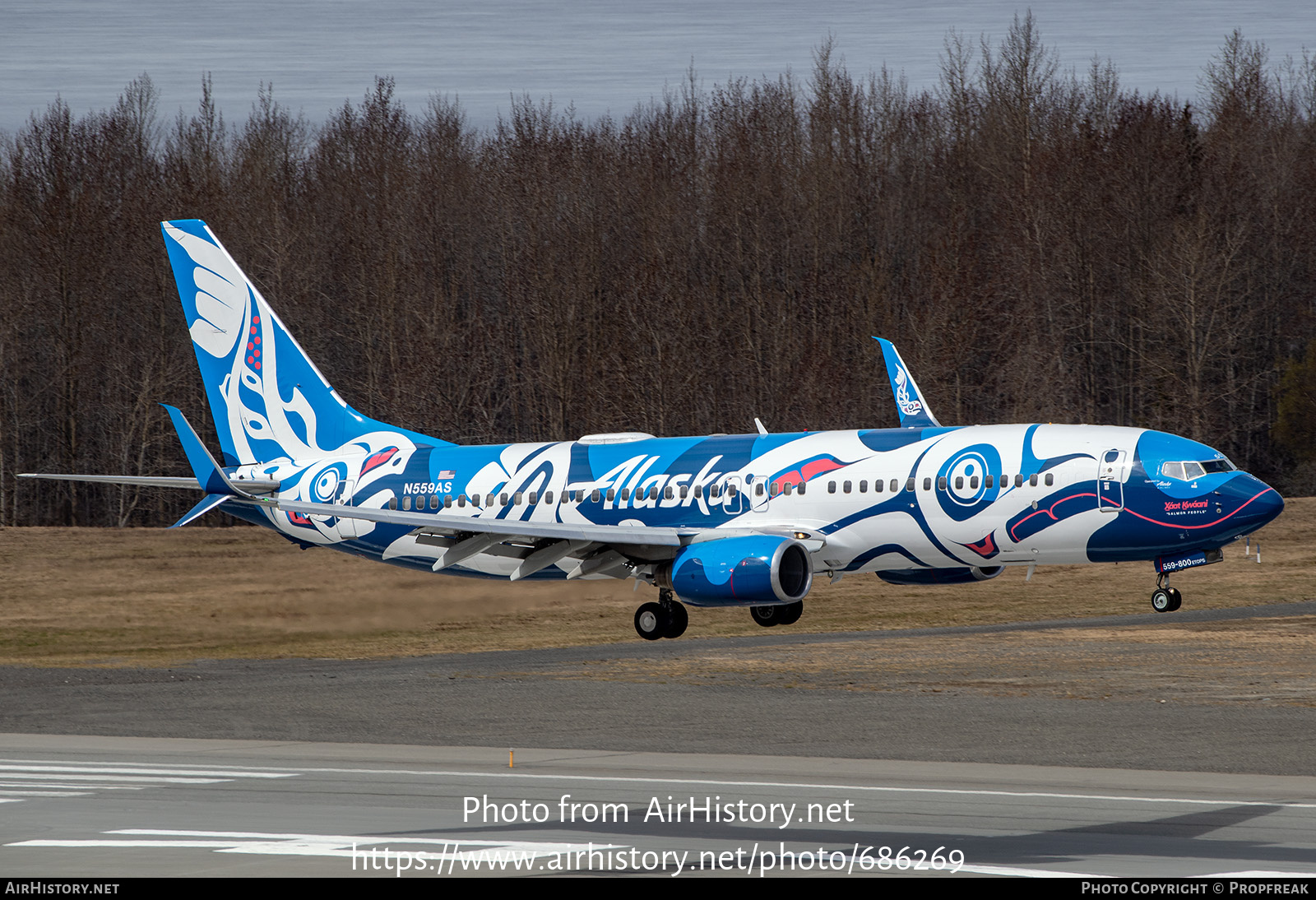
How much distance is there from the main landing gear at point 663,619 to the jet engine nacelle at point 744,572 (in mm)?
2238

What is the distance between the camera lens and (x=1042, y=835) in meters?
20.1

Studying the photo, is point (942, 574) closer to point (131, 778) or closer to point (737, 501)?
point (737, 501)

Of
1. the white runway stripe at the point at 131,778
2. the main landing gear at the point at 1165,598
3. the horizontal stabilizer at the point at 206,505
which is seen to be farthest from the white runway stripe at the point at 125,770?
the main landing gear at the point at 1165,598

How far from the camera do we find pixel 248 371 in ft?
139

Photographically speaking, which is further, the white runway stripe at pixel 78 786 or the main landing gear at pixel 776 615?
the main landing gear at pixel 776 615

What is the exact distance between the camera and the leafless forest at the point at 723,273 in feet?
267

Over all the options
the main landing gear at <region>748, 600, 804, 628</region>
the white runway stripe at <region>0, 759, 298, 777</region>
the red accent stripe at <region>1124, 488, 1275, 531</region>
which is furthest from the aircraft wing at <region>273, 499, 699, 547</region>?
the red accent stripe at <region>1124, 488, 1275, 531</region>

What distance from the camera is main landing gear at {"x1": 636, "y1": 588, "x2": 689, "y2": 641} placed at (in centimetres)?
3628

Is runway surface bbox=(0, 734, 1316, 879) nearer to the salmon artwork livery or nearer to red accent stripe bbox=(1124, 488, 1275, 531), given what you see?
the salmon artwork livery

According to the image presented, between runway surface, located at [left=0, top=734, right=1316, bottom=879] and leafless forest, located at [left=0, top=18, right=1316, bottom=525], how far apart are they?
151 ft

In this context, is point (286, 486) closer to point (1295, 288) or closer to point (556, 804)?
point (556, 804)

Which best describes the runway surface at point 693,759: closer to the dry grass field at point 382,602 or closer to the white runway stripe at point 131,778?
the white runway stripe at point 131,778

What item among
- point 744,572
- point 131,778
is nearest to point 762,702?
point 744,572

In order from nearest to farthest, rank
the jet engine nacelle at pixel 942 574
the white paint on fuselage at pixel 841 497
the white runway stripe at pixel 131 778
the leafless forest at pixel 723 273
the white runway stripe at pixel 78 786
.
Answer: the white runway stripe at pixel 78 786, the white runway stripe at pixel 131 778, the white paint on fuselage at pixel 841 497, the jet engine nacelle at pixel 942 574, the leafless forest at pixel 723 273
